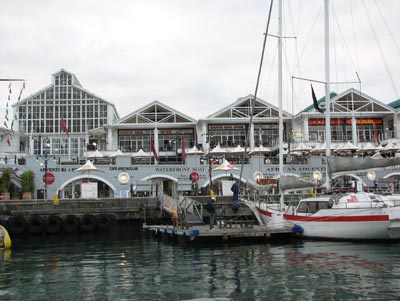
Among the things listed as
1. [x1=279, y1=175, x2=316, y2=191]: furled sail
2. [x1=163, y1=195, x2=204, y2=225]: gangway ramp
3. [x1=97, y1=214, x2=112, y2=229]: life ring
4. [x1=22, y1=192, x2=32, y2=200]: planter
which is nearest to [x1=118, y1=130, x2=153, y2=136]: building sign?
[x1=22, y1=192, x2=32, y2=200]: planter

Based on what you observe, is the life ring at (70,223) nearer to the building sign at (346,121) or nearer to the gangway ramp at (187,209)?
the gangway ramp at (187,209)

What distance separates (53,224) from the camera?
34125mm

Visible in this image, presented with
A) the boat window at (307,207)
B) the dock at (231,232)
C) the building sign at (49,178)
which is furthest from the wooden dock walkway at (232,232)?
the building sign at (49,178)

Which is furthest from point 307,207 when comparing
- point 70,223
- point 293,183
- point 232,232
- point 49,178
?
point 49,178

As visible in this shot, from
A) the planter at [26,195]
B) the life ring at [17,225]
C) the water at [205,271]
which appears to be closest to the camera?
the water at [205,271]

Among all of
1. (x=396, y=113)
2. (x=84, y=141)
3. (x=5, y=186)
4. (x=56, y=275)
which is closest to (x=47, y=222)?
(x=5, y=186)

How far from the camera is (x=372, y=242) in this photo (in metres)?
24.5

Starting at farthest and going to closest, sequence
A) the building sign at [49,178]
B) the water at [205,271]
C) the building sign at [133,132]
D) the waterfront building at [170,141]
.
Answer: the building sign at [133,132] → the waterfront building at [170,141] → the building sign at [49,178] → the water at [205,271]

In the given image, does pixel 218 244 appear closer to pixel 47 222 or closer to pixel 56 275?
pixel 56 275

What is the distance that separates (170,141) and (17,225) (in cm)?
2750

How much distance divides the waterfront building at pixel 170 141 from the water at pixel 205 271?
1214 centimetres

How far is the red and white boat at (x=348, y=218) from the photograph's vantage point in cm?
2391

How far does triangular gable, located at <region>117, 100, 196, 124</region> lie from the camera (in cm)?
5838

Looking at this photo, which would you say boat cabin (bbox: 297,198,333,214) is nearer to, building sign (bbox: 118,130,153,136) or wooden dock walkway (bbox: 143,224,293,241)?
wooden dock walkway (bbox: 143,224,293,241)
